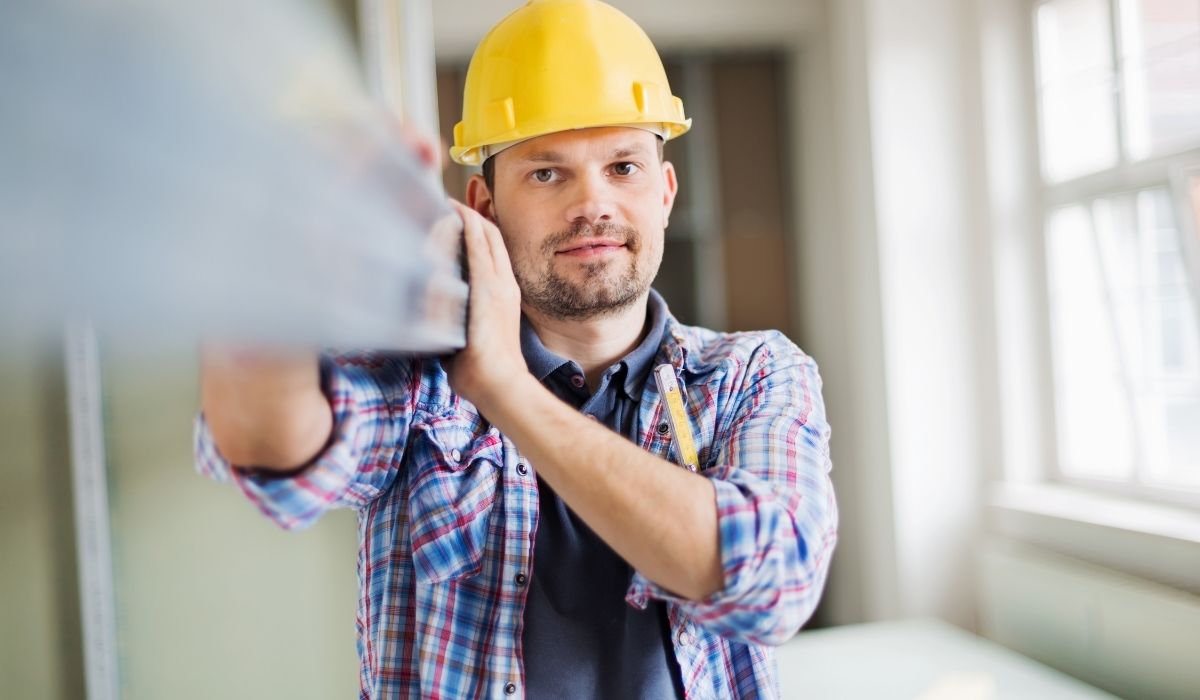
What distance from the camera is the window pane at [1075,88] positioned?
278 cm

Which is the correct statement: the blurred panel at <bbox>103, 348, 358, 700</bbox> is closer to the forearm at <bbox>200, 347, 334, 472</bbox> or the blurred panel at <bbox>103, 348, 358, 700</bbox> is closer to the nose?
the nose

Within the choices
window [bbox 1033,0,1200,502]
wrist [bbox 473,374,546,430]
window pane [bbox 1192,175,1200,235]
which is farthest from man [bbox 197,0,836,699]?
window [bbox 1033,0,1200,502]

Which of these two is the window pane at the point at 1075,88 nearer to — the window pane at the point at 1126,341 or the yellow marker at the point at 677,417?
the window pane at the point at 1126,341

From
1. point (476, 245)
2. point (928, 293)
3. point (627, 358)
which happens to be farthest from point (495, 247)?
point (928, 293)

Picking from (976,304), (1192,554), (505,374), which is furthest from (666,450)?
(976,304)

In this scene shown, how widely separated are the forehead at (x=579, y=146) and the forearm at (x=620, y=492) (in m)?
0.47

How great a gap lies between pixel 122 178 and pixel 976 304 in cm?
329

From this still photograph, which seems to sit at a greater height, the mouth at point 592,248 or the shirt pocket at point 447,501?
the mouth at point 592,248

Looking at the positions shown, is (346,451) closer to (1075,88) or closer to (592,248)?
(592,248)

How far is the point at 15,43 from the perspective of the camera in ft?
0.99

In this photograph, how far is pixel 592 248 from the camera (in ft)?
3.96

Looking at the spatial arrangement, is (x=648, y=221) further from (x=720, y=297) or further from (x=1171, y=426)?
(x=720, y=297)

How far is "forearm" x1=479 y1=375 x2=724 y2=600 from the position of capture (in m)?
0.82

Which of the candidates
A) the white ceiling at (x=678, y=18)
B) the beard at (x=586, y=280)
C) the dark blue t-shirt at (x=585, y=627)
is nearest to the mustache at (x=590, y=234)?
the beard at (x=586, y=280)
